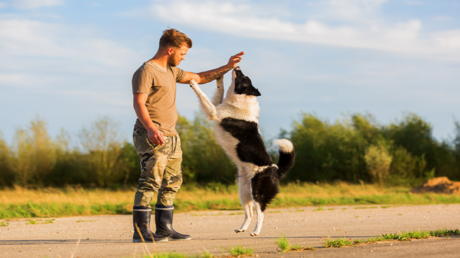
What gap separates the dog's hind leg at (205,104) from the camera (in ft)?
16.3

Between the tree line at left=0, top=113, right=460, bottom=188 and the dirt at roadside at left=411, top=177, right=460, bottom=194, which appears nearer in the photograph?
the dirt at roadside at left=411, top=177, right=460, bottom=194

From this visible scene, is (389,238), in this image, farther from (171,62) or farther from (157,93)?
(171,62)

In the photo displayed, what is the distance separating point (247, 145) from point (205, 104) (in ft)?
2.53

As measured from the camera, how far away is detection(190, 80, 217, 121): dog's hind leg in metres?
4.97

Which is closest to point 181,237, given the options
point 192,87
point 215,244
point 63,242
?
point 215,244

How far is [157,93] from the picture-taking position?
455 centimetres

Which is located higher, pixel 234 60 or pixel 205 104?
pixel 234 60

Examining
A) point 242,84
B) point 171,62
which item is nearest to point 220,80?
point 242,84

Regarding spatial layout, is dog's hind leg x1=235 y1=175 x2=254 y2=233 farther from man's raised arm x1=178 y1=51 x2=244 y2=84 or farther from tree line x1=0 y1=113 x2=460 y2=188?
tree line x1=0 y1=113 x2=460 y2=188

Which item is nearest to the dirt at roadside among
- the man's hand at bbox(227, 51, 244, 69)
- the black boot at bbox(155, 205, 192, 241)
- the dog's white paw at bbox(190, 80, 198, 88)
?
the man's hand at bbox(227, 51, 244, 69)

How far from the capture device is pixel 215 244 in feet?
14.0

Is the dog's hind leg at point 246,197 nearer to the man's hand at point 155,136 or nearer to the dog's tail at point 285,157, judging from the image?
the dog's tail at point 285,157

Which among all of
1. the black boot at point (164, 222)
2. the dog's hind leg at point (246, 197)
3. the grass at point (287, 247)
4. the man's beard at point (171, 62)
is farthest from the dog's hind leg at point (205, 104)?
the grass at point (287, 247)

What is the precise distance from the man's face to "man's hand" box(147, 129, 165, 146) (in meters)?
1.07
